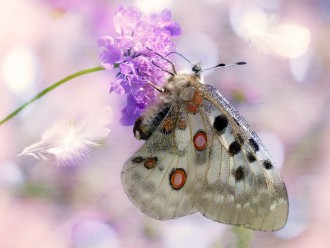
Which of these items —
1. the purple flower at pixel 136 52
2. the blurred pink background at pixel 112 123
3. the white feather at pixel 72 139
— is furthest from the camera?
the blurred pink background at pixel 112 123

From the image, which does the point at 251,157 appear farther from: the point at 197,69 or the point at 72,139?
the point at 72,139

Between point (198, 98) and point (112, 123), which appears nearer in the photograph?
point (198, 98)

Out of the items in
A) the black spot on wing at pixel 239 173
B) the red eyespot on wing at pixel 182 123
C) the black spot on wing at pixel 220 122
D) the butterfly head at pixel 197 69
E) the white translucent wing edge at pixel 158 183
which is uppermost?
the butterfly head at pixel 197 69

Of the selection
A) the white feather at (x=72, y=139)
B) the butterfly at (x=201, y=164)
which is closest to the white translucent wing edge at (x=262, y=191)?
the butterfly at (x=201, y=164)

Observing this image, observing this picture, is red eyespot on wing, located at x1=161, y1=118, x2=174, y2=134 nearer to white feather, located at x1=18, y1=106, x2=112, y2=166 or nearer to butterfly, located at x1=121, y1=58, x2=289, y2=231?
butterfly, located at x1=121, y1=58, x2=289, y2=231

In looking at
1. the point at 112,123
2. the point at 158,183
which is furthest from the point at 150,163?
the point at 112,123

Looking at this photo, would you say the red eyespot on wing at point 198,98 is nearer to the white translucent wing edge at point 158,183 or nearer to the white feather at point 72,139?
the white translucent wing edge at point 158,183
